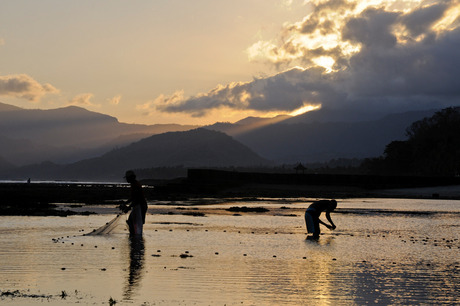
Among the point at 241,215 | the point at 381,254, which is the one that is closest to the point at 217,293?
the point at 381,254

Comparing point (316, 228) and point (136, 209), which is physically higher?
point (136, 209)

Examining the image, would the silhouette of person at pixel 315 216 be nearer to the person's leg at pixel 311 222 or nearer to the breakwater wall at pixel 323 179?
the person's leg at pixel 311 222

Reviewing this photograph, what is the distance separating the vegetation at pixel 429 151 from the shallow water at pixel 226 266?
10445 centimetres

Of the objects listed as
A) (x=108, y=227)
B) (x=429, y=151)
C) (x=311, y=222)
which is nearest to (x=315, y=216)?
(x=311, y=222)

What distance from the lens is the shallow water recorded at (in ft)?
45.6

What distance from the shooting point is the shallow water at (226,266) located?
13.9 m

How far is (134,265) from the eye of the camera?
18.0 meters

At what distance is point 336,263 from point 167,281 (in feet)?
17.8

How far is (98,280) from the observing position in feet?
50.9

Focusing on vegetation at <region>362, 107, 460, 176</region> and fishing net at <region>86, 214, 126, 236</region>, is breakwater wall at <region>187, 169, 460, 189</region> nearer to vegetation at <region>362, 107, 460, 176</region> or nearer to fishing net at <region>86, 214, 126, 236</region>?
vegetation at <region>362, 107, 460, 176</region>

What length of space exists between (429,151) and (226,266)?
408 ft

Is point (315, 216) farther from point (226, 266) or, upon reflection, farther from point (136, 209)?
point (226, 266)

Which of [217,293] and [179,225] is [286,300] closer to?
[217,293]

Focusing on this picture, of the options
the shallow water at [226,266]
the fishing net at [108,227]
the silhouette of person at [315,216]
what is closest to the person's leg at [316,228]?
the silhouette of person at [315,216]
